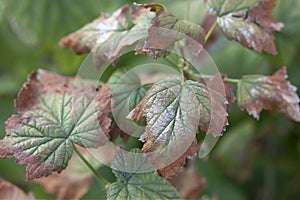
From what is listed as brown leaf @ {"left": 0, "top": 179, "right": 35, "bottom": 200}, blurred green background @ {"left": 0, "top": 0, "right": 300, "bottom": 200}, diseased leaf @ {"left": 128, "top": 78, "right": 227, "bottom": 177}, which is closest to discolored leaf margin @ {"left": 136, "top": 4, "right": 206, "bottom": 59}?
diseased leaf @ {"left": 128, "top": 78, "right": 227, "bottom": 177}

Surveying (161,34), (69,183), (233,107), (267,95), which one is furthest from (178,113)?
(233,107)

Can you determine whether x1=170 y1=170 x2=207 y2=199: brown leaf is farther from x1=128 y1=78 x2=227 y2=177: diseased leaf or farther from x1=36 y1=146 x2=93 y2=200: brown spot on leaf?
x1=128 y1=78 x2=227 y2=177: diseased leaf

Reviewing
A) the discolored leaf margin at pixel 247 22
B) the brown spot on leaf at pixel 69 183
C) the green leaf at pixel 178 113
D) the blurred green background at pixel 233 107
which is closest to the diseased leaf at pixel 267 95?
the discolored leaf margin at pixel 247 22

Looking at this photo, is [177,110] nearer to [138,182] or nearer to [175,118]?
[175,118]

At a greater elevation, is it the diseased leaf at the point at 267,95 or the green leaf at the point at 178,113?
the green leaf at the point at 178,113

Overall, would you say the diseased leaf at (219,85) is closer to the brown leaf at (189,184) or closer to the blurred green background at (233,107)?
the brown leaf at (189,184)

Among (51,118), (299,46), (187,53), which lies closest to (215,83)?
(187,53)
